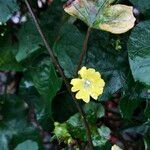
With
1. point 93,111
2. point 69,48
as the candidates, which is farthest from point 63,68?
point 93,111

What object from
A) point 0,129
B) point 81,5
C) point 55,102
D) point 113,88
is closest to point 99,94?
point 113,88

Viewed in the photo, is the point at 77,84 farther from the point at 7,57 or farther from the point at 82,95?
the point at 7,57

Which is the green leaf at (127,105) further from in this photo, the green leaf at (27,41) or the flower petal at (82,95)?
the green leaf at (27,41)

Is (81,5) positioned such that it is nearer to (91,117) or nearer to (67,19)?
(67,19)

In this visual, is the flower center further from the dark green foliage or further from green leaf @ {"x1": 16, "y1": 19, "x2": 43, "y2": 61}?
green leaf @ {"x1": 16, "y1": 19, "x2": 43, "y2": 61}

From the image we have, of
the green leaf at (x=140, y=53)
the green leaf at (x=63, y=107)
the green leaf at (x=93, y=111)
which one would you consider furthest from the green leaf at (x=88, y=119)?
the green leaf at (x=140, y=53)

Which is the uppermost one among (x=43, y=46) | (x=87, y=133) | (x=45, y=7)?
(x=45, y=7)
